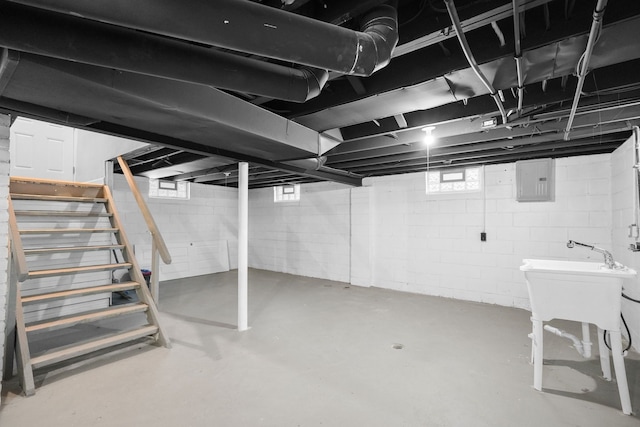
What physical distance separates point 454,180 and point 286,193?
3.77 meters

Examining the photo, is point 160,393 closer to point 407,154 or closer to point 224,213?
point 407,154

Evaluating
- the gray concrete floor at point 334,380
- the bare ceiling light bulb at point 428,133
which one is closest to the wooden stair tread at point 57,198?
the gray concrete floor at point 334,380

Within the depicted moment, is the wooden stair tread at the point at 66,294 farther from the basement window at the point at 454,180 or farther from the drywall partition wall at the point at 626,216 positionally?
the drywall partition wall at the point at 626,216

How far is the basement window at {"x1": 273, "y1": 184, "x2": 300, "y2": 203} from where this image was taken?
6.84 meters

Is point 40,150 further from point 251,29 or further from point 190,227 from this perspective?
point 251,29

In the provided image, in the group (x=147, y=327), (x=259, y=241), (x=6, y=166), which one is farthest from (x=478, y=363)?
(x=259, y=241)

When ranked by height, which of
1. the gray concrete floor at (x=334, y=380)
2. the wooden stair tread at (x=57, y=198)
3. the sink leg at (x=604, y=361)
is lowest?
the gray concrete floor at (x=334, y=380)

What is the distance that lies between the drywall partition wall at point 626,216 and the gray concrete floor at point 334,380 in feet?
1.74

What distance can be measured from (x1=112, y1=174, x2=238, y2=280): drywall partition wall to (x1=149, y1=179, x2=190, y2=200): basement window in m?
0.10

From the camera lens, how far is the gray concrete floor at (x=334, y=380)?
74.7 inches

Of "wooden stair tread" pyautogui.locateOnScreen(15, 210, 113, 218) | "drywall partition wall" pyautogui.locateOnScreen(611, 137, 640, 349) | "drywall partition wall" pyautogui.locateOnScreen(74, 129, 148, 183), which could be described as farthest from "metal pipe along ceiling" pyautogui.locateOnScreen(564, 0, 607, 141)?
"wooden stair tread" pyautogui.locateOnScreen(15, 210, 113, 218)

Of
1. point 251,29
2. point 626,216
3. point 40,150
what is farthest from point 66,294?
point 626,216

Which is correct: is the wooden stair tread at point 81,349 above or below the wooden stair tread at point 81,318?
below

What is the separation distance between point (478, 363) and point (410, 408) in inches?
39.2
